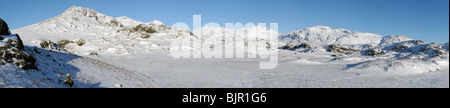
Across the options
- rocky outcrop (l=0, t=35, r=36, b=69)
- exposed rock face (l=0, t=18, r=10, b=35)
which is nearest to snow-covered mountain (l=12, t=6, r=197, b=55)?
exposed rock face (l=0, t=18, r=10, b=35)

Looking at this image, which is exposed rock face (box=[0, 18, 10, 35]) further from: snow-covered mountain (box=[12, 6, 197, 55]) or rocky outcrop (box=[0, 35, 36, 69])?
snow-covered mountain (box=[12, 6, 197, 55])

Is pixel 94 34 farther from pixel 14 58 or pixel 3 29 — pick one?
pixel 14 58

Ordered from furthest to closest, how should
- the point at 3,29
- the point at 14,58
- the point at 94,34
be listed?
the point at 94,34, the point at 3,29, the point at 14,58

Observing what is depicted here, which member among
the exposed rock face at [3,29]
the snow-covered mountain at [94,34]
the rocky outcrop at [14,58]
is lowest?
the rocky outcrop at [14,58]

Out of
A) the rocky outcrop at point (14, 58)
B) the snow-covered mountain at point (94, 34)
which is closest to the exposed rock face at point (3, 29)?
the rocky outcrop at point (14, 58)

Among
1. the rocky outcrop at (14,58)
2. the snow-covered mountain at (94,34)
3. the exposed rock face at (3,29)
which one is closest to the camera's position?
the rocky outcrop at (14,58)

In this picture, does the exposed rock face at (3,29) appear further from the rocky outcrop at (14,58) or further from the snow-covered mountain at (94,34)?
the snow-covered mountain at (94,34)

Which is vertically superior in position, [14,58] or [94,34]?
[94,34]

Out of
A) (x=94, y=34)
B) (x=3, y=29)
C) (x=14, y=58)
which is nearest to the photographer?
(x=14, y=58)

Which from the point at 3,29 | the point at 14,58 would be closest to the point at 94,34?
the point at 3,29

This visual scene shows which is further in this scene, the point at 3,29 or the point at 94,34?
the point at 94,34
